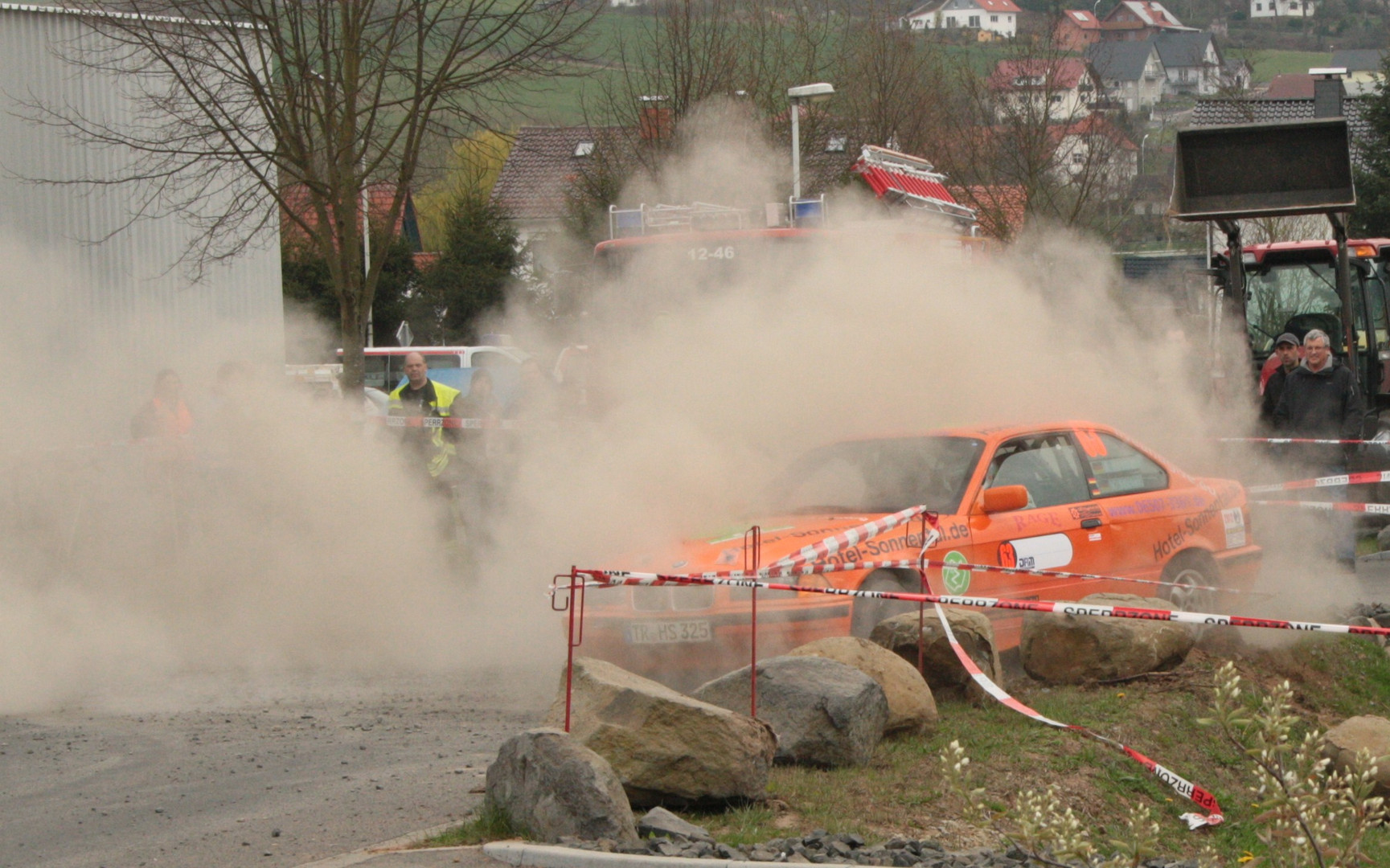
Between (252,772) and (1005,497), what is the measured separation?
4.03 meters

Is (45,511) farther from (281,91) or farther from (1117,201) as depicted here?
(1117,201)

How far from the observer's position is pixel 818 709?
233 inches

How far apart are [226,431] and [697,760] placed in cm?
669

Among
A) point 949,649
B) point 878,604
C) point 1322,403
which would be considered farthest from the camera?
point 1322,403

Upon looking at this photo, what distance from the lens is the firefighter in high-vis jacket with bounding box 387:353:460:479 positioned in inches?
465

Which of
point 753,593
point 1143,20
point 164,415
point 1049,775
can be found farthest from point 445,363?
point 1143,20

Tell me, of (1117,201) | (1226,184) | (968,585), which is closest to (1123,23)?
(1117,201)

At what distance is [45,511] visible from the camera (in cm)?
1009

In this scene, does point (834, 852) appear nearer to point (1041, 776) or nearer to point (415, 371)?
point (1041, 776)

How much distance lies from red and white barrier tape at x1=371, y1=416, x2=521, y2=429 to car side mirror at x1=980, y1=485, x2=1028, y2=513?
15.0 ft

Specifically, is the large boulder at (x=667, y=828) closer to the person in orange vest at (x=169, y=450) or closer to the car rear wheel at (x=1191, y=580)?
the car rear wheel at (x=1191, y=580)

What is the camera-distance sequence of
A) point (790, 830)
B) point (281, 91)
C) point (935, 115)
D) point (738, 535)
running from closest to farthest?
point (790, 830), point (738, 535), point (281, 91), point (935, 115)

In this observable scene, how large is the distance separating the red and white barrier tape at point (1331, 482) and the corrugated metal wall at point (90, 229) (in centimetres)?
918

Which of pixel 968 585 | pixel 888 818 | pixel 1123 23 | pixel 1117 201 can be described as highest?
pixel 1123 23
